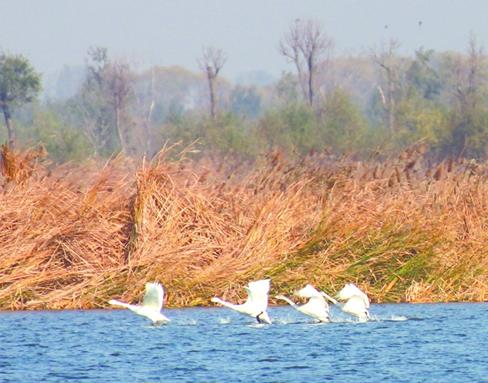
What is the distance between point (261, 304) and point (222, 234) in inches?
136

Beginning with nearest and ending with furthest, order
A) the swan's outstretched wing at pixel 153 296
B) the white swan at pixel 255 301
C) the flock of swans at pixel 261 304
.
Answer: the swan's outstretched wing at pixel 153 296
the flock of swans at pixel 261 304
the white swan at pixel 255 301

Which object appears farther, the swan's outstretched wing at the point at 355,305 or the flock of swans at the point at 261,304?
the swan's outstretched wing at the point at 355,305

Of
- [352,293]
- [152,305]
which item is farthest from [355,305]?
[152,305]

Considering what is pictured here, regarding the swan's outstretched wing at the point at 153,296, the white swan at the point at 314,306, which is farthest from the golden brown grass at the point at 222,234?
the swan's outstretched wing at the point at 153,296

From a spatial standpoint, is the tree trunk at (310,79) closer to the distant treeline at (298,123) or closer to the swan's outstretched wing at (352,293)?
the distant treeline at (298,123)

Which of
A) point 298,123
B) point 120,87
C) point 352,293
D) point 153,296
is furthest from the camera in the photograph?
point 120,87

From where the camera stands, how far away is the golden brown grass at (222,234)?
69.5 ft

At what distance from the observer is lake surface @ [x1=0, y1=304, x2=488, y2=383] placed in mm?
15430

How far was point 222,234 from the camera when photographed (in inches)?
867

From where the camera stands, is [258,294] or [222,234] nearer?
[258,294]

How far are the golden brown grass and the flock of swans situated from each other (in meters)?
2.05

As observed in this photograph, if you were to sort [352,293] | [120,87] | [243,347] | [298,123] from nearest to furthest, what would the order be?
[243,347], [352,293], [298,123], [120,87]

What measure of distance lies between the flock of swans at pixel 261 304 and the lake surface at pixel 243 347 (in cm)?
20

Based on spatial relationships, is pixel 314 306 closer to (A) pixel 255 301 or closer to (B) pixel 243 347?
(A) pixel 255 301
